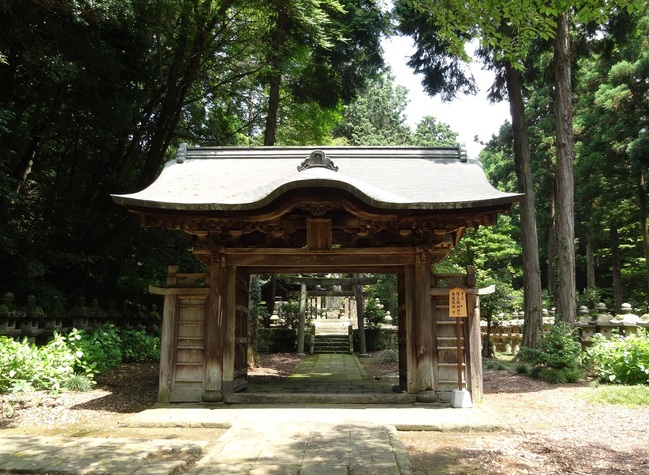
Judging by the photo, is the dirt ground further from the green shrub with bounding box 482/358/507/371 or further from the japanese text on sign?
the green shrub with bounding box 482/358/507/371

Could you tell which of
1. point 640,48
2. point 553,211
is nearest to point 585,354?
point 640,48

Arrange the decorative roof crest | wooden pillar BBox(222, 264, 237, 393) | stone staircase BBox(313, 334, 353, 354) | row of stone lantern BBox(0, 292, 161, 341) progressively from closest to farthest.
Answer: the decorative roof crest, wooden pillar BBox(222, 264, 237, 393), row of stone lantern BBox(0, 292, 161, 341), stone staircase BBox(313, 334, 353, 354)

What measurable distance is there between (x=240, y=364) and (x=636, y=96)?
19.2m

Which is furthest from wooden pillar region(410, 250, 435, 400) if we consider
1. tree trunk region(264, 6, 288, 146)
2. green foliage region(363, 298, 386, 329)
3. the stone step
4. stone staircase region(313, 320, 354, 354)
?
green foliage region(363, 298, 386, 329)

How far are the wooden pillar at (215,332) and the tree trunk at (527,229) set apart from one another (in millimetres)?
8902

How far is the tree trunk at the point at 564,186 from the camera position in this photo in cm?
1145

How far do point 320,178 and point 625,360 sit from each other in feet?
22.2

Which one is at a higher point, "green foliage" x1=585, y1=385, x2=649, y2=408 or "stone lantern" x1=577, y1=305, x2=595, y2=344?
"stone lantern" x1=577, y1=305, x2=595, y2=344

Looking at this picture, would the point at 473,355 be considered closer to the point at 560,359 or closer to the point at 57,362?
the point at 560,359

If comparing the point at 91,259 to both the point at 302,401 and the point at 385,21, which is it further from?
the point at 385,21

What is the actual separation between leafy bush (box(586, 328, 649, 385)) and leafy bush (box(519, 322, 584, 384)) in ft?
1.72

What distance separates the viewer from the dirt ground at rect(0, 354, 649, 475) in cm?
466

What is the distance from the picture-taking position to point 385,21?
1486 cm

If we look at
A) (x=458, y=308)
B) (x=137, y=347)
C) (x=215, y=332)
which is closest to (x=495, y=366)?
(x=458, y=308)
